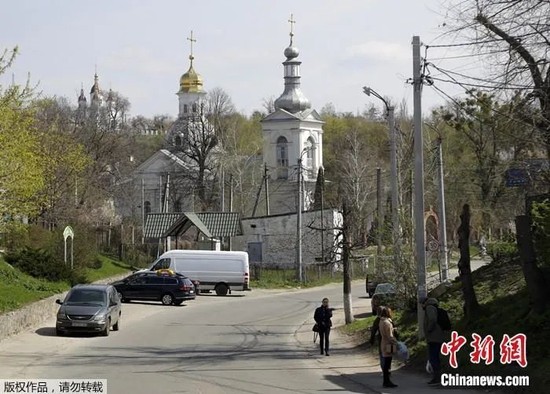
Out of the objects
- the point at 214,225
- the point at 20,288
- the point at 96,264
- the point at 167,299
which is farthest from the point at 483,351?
the point at 214,225

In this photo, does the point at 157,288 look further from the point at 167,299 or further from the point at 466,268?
the point at 466,268

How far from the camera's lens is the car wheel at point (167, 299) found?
139 feet

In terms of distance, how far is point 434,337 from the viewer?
55.9 ft

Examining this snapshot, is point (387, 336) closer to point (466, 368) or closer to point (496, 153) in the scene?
point (466, 368)

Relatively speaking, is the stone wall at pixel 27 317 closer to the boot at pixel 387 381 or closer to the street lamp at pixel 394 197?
the street lamp at pixel 394 197

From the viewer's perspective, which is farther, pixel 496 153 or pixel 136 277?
pixel 136 277

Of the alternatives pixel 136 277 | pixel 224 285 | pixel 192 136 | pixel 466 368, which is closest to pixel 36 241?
pixel 136 277

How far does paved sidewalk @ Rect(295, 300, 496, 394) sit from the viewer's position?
1705 centimetres

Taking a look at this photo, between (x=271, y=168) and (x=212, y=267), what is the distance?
42.9 m

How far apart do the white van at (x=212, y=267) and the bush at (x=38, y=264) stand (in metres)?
10.6

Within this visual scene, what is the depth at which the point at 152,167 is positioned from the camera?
321 ft

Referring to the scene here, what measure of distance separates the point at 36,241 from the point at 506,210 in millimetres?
22320

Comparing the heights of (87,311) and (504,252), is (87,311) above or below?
below

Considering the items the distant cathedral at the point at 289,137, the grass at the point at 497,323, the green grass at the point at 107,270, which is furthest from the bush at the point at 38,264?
the distant cathedral at the point at 289,137
